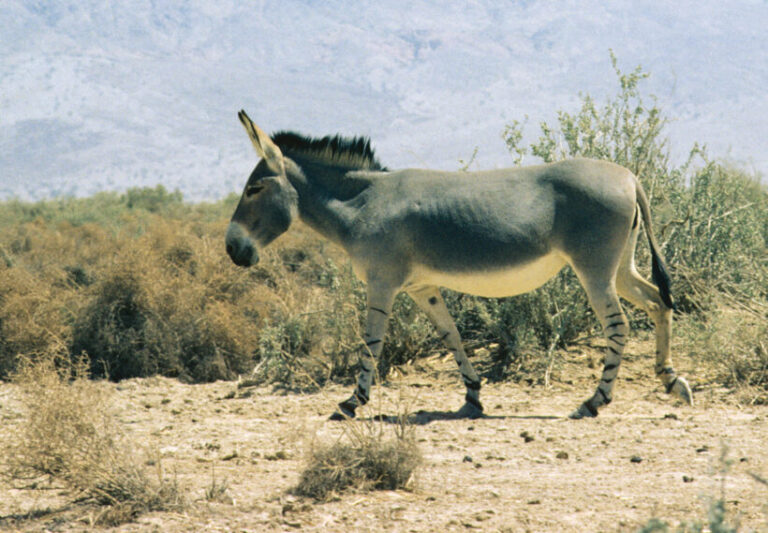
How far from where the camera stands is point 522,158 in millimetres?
10539

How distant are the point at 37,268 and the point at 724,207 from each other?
33.8ft

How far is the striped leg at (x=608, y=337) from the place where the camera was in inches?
288

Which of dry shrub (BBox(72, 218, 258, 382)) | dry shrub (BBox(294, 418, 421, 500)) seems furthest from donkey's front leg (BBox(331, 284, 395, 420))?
dry shrub (BBox(72, 218, 258, 382))

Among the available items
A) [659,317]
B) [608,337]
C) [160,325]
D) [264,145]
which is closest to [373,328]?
[264,145]

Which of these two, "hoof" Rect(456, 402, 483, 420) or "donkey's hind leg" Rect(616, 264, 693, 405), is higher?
"donkey's hind leg" Rect(616, 264, 693, 405)

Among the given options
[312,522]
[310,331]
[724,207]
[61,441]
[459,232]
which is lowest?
[312,522]

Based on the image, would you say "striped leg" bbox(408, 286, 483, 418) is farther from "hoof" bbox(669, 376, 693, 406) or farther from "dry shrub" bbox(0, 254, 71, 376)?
"dry shrub" bbox(0, 254, 71, 376)

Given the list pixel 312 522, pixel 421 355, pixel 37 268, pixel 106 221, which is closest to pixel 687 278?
pixel 421 355

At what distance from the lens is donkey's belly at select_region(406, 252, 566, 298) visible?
24.0 ft

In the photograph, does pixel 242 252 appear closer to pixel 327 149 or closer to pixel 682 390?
pixel 327 149

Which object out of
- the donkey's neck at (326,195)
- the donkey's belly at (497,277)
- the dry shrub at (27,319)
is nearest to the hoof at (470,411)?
the donkey's belly at (497,277)

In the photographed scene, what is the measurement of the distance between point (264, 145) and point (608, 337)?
3468mm

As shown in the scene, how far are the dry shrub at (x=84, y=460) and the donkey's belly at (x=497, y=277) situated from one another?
306cm

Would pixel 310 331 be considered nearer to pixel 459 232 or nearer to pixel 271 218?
pixel 271 218
